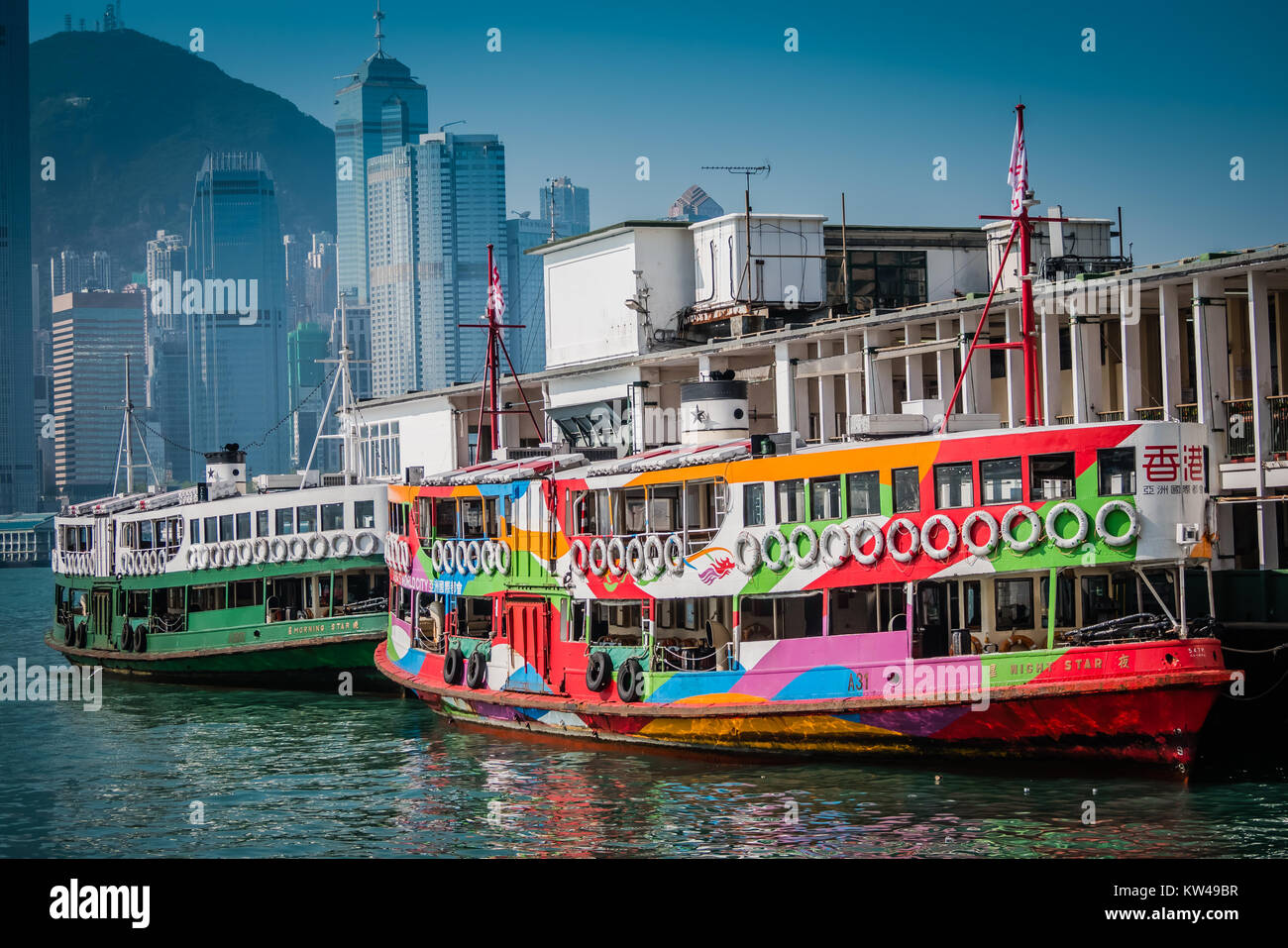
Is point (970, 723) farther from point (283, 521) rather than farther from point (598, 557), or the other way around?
point (283, 521)

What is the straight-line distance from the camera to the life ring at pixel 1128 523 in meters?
22.4

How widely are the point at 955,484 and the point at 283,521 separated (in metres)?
23.4

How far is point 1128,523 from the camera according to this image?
884 inches

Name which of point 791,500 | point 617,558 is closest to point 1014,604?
point 791,500

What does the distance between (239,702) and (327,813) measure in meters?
16.6

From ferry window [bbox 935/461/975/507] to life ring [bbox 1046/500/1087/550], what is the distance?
1.29 meters

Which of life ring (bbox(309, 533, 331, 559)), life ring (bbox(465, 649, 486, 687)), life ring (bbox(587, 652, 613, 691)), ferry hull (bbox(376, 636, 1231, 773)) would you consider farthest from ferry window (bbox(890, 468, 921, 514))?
life ring (bbox(309, 533, 331, 559))

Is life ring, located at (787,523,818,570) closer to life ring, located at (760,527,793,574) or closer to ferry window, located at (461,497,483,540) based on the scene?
life ring, located at (760,527,793,574)

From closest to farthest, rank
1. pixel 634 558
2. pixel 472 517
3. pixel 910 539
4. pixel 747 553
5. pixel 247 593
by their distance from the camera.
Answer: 1. pixel 910 539
2. pixel 747 553
3. pixel 634 558
4. pixel 472 517
5. pixel 247 593

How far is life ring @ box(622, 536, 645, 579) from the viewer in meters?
28.1

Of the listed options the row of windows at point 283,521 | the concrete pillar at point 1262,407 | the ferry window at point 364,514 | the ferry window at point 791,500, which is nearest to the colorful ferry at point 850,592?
the ferry window at point 791,500

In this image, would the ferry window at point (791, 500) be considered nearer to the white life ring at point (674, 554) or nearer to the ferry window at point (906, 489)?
the ferry window at point (906, 489)

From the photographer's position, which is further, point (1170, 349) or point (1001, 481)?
point (1170, 349)
